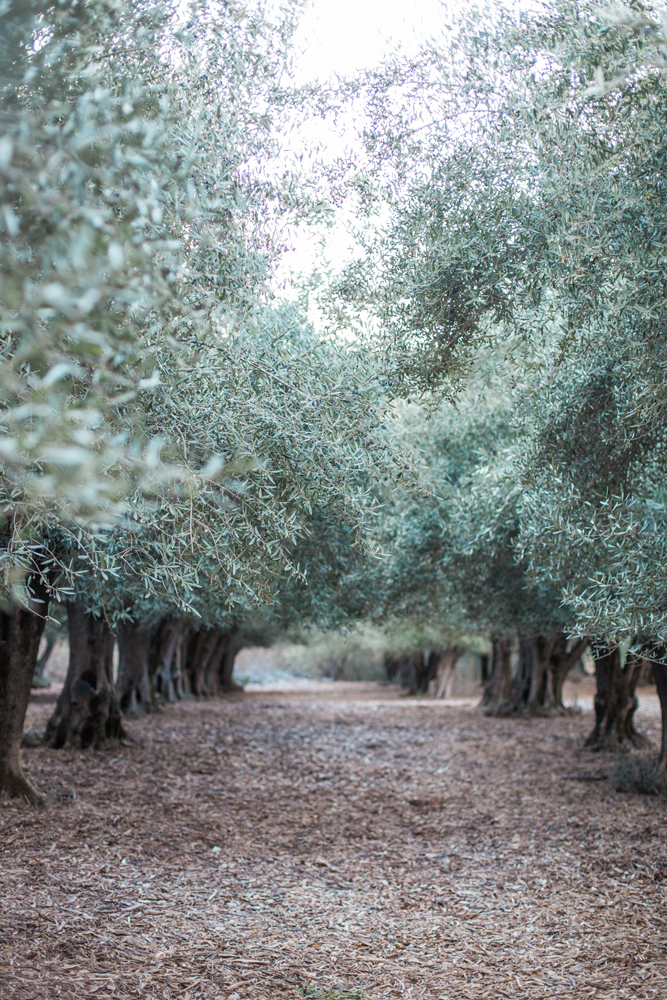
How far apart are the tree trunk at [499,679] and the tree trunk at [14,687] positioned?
21.1 m

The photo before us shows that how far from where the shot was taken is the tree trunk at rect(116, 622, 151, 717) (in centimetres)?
2151

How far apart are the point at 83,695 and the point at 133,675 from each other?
7.56 metres

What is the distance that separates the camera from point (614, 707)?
17.5 meters

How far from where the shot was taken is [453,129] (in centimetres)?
691

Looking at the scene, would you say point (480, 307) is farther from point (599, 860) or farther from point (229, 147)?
point (599, 860)

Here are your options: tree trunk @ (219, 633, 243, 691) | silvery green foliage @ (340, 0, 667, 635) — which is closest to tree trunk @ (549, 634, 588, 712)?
tree trunk @ (219, 633, 243, 691)

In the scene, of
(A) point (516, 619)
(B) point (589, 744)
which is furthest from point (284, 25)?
(B) point (589, 744)

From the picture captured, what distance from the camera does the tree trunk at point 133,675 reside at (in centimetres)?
2151

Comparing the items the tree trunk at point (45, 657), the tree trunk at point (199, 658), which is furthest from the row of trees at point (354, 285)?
the tree trunk at point (199, 658)

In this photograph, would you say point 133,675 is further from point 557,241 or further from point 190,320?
point 557,241

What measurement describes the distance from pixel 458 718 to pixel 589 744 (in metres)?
9.34

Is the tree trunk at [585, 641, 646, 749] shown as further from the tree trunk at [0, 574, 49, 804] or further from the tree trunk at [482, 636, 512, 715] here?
the tree trunk at [0, 574, 49, 804]

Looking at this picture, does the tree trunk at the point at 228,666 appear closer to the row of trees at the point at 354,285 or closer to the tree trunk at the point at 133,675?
the tree trunk at the point at 133,675

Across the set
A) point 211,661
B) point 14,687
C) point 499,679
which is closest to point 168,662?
point 211,661
